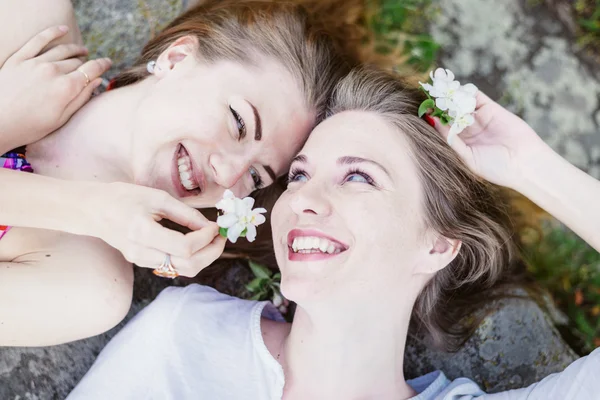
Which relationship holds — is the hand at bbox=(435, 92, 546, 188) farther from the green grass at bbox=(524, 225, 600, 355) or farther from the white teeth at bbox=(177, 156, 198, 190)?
the green grass at bbox=(524, 225, 600, 355)

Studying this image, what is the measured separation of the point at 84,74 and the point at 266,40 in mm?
1054

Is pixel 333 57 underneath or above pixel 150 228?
above

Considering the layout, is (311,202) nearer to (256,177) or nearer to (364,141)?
(364,141)

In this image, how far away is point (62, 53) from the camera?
3533mm

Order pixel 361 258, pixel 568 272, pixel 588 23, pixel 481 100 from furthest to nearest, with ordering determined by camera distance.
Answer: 1. pixel 588 23
2. pixel 568 272
3. pixel 481 100
4. pixel 361 258

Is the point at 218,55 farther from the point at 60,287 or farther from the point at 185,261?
the point at 60,287

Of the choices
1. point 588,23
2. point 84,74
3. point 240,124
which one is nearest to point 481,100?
point 240,124

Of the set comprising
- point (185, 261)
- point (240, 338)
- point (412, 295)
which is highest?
point (185, 261)

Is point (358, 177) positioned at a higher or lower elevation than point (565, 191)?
lower

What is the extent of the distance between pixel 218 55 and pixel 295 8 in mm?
775

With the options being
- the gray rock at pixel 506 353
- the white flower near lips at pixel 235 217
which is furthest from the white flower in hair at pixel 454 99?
the gray rock at pixel 506 353

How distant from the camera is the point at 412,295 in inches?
128

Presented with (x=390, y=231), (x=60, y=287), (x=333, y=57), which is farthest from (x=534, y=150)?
(x=60, y=287)

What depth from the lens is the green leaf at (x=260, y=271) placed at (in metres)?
4.12
